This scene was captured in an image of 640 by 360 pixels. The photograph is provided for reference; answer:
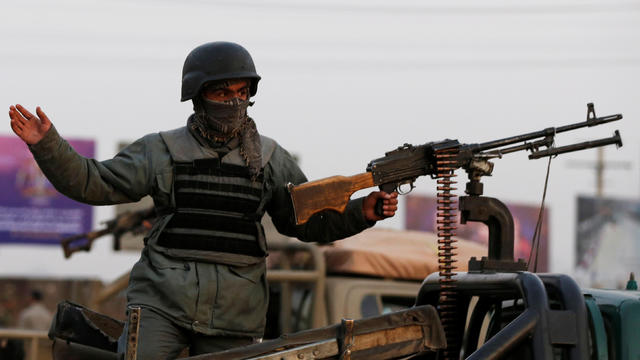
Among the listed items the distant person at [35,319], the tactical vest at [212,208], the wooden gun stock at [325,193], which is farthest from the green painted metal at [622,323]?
the distant person at [35,319]

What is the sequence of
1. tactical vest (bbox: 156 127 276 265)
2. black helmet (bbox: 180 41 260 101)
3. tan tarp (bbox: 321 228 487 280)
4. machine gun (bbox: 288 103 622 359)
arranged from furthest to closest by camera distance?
tan tarp (bbox: 321 228 487 280)
black helmet (bbox: 180 41 260 101)
tactical vest (bbox: 156 127 276 265)
machine gun (bbox: 288 103 622 359)

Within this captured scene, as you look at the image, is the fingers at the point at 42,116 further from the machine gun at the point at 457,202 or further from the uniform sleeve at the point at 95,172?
the machine gun at the point at 457,202

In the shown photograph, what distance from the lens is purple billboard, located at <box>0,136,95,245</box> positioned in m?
36.0

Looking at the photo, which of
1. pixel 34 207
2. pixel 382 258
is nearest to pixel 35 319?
pixel 382 258

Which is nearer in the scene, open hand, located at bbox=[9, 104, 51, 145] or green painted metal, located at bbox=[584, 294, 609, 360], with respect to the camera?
green painted metal, located at bbox=[584, 294, 609, 360]

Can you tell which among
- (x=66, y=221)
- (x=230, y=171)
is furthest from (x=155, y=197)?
(x=66, y=221)

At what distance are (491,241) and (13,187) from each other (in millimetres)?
34825

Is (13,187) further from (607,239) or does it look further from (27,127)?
(27,127)

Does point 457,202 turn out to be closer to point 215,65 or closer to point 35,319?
point 215,65

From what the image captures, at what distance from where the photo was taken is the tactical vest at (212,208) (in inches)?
156

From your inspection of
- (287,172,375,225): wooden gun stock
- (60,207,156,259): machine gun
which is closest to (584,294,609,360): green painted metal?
(287,172,375,225): wooden gun stock

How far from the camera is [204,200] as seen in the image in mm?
3996

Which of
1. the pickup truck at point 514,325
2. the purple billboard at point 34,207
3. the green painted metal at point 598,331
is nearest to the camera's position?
the pickup truck at point 514,325

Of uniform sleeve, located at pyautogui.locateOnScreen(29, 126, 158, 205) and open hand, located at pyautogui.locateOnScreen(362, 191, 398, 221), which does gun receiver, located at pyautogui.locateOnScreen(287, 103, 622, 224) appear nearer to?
open hand, located at pyautogui.locateOnScreen(362, 191, 398, 221)
